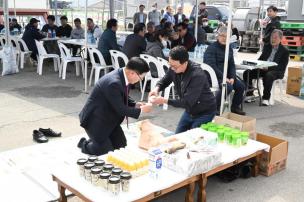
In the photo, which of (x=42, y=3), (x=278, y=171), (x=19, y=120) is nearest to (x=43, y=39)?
(x=19, y=120)

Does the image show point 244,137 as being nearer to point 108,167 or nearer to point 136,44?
point 108,167

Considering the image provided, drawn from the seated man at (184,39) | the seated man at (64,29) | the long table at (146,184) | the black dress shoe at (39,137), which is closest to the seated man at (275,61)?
the seated man at (184,39)

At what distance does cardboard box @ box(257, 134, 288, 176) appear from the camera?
13.1 ft

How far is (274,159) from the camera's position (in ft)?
13.3

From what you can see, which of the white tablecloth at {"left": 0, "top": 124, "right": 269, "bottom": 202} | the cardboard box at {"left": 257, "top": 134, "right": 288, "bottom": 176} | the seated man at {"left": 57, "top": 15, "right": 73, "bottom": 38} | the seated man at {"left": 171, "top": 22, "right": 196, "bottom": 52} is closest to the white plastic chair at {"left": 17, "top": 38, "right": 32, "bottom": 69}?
the seated man at {"left": 57, "top": 15, "right": 73, "bottom": 38}

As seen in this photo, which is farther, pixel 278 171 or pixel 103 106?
pixel 278 171

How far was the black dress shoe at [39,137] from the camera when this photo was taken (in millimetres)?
4938

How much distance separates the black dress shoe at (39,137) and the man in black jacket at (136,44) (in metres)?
3.04

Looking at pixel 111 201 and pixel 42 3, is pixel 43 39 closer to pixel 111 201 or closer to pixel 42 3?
pixel 111 201

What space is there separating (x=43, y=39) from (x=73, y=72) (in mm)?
1298

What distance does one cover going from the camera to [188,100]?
4000 mm

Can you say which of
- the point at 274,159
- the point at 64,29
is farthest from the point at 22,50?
the point at 274,159

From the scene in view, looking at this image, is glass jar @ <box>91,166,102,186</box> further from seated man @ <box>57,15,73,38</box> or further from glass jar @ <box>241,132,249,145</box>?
seated man @ <box>57,15,73,38</box>

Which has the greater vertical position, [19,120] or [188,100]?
[188,100]
